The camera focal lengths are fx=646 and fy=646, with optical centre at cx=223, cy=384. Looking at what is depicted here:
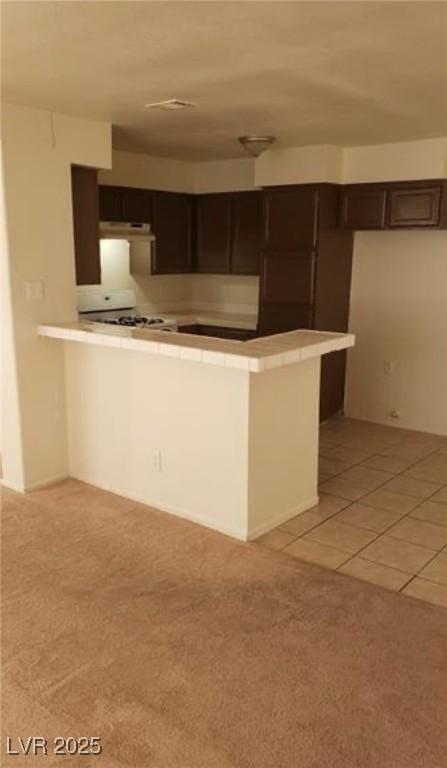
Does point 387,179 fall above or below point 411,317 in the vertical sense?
above

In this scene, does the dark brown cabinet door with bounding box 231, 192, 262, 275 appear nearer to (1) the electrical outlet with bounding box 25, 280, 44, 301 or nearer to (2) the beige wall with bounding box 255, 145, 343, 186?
(2) the beige wall with bounding box 255, 145, 343, 186

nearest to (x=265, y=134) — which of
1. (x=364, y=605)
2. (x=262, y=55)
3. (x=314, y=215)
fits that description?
(x=314, y=215)

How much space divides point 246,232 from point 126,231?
3.91ft

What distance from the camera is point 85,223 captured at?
447 cm

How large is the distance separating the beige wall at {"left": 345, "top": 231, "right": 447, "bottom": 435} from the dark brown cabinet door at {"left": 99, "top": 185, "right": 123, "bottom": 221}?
214 cm

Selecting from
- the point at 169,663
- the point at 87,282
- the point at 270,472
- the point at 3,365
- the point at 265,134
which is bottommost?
the point at 169,663

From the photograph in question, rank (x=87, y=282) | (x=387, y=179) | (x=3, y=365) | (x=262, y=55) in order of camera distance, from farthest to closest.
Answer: (x=387, y=179), (x=87, y=282), (x=3, y=365), (x=262, y=55)

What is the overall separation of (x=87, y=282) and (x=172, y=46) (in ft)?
7.16

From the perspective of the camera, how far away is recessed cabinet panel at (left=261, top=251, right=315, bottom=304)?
5.42m

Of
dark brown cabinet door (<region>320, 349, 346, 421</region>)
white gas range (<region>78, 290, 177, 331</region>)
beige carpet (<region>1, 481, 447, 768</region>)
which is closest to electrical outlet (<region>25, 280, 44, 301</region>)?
white gas range (<region>78, 290, 177, 331</region>)

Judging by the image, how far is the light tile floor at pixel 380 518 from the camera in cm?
331

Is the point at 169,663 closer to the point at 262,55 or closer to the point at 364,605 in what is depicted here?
the point at 364,605

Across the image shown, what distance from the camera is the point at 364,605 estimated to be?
2.99 m

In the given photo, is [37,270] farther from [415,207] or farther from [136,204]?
[415,207]
